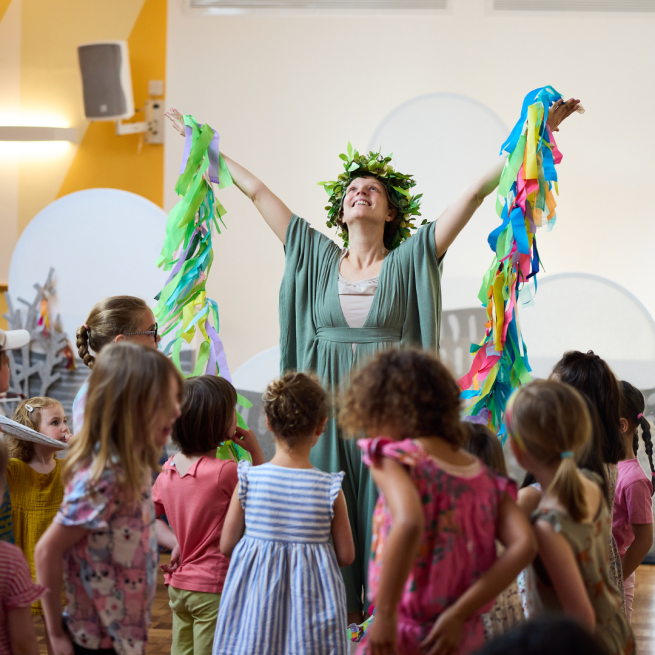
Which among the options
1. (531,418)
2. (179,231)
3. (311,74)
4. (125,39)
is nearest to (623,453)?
(531,418)

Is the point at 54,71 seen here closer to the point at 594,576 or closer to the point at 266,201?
the point at 266,201

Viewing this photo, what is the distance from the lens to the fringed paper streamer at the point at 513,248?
1893mm

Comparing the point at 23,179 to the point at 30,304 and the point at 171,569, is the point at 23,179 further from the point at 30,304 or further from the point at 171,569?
the point at 171,569

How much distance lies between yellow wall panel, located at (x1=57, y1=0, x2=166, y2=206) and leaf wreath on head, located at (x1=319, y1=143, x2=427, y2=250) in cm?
228

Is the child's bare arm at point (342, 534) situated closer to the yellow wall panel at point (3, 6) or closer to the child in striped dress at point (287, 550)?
the child in striped dress at point (287, 550)

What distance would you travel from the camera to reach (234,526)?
1.51 metres

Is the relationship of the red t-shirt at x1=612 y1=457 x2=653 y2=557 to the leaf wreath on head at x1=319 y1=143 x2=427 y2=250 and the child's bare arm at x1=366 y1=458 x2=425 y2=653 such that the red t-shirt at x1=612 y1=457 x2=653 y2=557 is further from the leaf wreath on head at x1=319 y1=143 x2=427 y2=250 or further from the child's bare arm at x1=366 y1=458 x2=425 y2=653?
the child's bare arm at x1=366 y1=458 x2=425 y2=653

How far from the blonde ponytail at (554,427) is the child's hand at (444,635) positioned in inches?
10.2

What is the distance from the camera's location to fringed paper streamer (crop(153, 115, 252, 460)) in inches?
85.8

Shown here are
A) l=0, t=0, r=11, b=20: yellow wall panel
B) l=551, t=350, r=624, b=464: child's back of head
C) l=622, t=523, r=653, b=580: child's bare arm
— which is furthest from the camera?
l=0, t=0, r=11, b=20: yellow wall panel

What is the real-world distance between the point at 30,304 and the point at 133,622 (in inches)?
120

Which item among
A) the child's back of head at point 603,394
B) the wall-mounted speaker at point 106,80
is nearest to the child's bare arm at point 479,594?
the child's back of head at point 603,394

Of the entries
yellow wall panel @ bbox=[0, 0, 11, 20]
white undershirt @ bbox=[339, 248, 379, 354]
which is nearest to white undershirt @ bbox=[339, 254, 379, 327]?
white undershirt @ bbox=[339, 248, 379, 354]

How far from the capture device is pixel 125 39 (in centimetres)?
424
